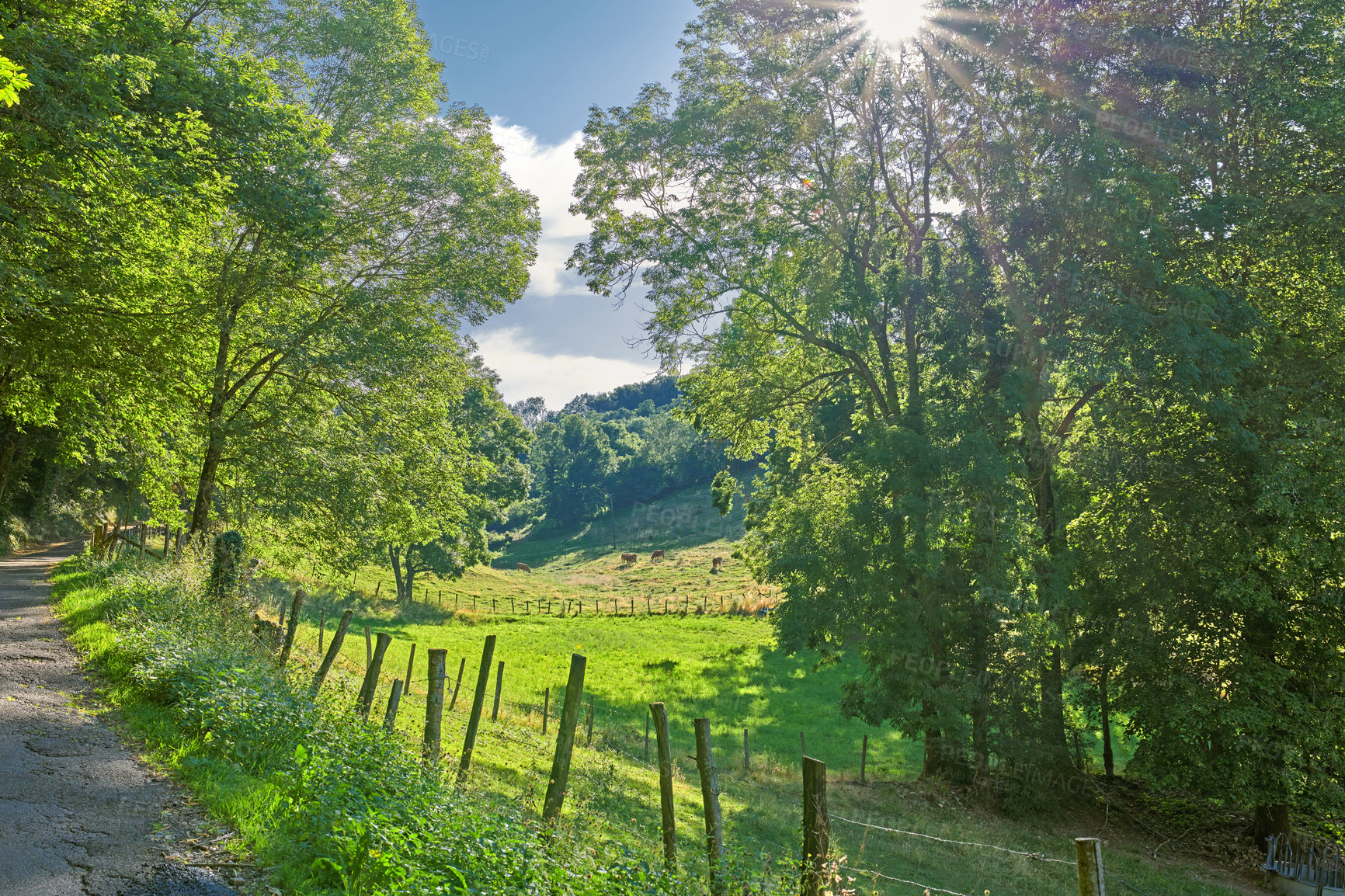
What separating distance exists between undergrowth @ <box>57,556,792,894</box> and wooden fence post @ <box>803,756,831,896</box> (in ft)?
1.02

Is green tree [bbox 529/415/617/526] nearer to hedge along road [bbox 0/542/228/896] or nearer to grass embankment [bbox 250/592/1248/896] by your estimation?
grass embankment [bbox 250/592/1248/896]

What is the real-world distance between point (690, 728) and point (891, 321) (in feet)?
51.3

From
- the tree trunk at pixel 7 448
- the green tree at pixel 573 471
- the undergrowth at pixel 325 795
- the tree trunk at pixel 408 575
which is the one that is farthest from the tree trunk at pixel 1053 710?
the green tree at pixel 573 471

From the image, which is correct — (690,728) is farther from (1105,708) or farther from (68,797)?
(68,797)

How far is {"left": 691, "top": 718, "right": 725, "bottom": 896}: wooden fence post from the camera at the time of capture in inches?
251

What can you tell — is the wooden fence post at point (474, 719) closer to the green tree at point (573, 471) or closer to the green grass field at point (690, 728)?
the green grass field at point (690, 728)

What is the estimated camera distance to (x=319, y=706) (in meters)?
9.05

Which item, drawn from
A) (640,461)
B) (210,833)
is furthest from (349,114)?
(640,461)

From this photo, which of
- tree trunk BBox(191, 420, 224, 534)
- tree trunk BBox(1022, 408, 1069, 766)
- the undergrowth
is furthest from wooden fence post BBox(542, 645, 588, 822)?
tree trunk BBox(191, 420, 224, 534)

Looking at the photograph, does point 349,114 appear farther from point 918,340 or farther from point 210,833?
point 210,833

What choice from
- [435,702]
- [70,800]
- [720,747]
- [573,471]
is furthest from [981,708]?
[573,471]

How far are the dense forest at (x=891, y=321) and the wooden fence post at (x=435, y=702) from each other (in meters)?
8.14

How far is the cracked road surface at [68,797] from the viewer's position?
5.18 m

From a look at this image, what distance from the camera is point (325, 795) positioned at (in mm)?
6066
